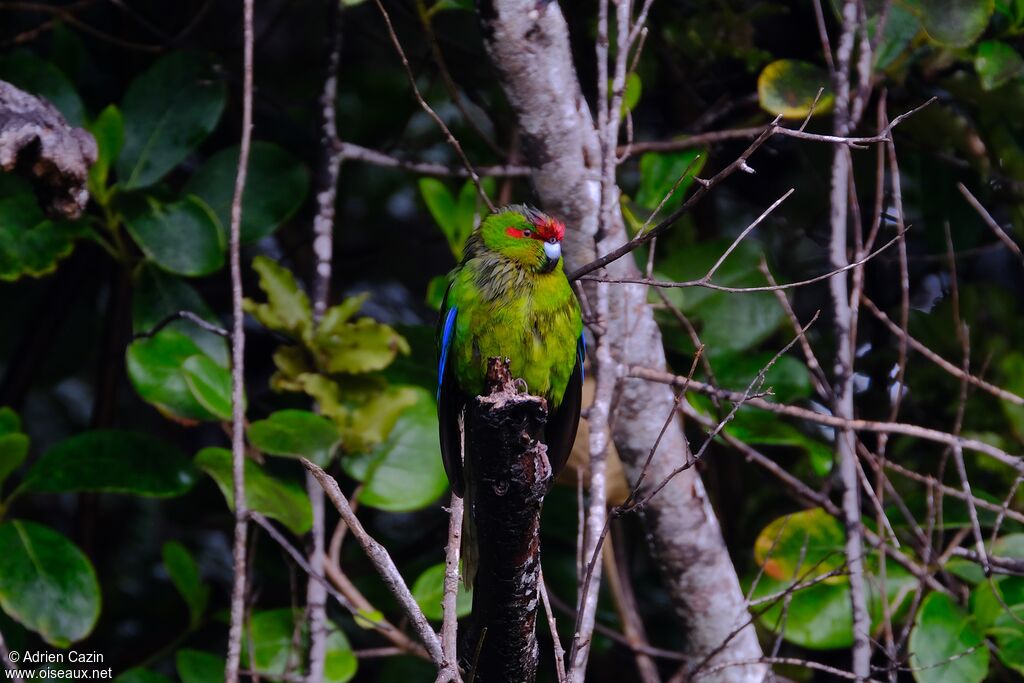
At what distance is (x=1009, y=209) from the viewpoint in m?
3.10

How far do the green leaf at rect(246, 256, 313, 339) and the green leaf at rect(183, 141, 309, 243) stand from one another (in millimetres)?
200

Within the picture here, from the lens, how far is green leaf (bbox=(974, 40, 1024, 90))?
2.56 metres

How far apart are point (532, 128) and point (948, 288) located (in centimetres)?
183

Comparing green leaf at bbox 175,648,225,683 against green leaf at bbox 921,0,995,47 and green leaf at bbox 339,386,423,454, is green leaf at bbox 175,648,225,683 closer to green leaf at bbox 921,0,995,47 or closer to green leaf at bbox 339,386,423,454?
green leaf at bbox 339,386,423,454

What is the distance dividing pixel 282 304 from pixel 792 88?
1442 mm

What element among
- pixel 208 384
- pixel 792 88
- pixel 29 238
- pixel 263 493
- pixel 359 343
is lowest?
Answer: pixel 263 493

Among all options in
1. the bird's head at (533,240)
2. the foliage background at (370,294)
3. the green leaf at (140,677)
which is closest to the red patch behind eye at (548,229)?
the bird's head at (533,240)

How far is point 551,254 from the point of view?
2.25 metres

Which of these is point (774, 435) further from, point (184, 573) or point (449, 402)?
point (184, 573)

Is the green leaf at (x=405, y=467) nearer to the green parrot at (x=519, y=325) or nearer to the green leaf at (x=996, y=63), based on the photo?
the green parrot at (x=519, y=325)

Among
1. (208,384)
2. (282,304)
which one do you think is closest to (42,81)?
(282,304)

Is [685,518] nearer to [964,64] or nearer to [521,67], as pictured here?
[521,67]

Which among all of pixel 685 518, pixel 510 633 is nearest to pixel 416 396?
pixel 685 518

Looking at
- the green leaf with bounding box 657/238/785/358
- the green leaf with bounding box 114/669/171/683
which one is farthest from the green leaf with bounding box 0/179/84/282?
the green leaf with bounding box 657/238/785/358
